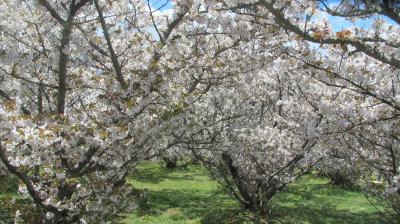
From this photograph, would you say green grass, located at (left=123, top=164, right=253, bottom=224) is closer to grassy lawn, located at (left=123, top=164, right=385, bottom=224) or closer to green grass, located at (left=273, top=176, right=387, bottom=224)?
grassy lawn, located at (left=123, top=164, right=385, bottom=224)

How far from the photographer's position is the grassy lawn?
55.3 ft

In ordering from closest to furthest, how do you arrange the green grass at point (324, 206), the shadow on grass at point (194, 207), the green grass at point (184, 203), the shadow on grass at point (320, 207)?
the green grass at point (184, 203), the shadow on grass at point (194, 207), the shadow on grass at point (320, 207), the green grass at point (324, 206)

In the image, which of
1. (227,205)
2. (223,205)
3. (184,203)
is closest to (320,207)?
(227,205)

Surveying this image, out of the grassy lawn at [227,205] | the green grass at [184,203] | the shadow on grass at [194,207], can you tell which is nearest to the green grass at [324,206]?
the grassy lawn at [227,205]

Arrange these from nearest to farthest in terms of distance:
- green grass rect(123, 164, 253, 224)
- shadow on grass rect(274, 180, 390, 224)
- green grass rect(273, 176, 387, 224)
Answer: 1. green grass rect(123, 164, 253, 224)
2. shadow on grass rect(274, 180, 390, 224)
3. green grass rect(273, 176, 387, 224)

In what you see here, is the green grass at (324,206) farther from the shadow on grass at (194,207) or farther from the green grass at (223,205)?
the shadow on grass at (194,207)

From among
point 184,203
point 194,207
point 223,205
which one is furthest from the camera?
point 184,203

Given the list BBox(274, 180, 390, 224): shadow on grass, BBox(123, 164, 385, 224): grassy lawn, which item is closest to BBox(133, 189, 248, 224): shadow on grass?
BBox(123, 164, 385, 224): grassy lawn

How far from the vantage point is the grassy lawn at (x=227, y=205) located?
16844mm

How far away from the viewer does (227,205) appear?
64.8 feet

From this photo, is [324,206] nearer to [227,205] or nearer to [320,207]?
[320,207]

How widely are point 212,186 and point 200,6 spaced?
19496mm

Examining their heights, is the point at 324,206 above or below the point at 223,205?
below

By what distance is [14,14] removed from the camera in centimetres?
1043
